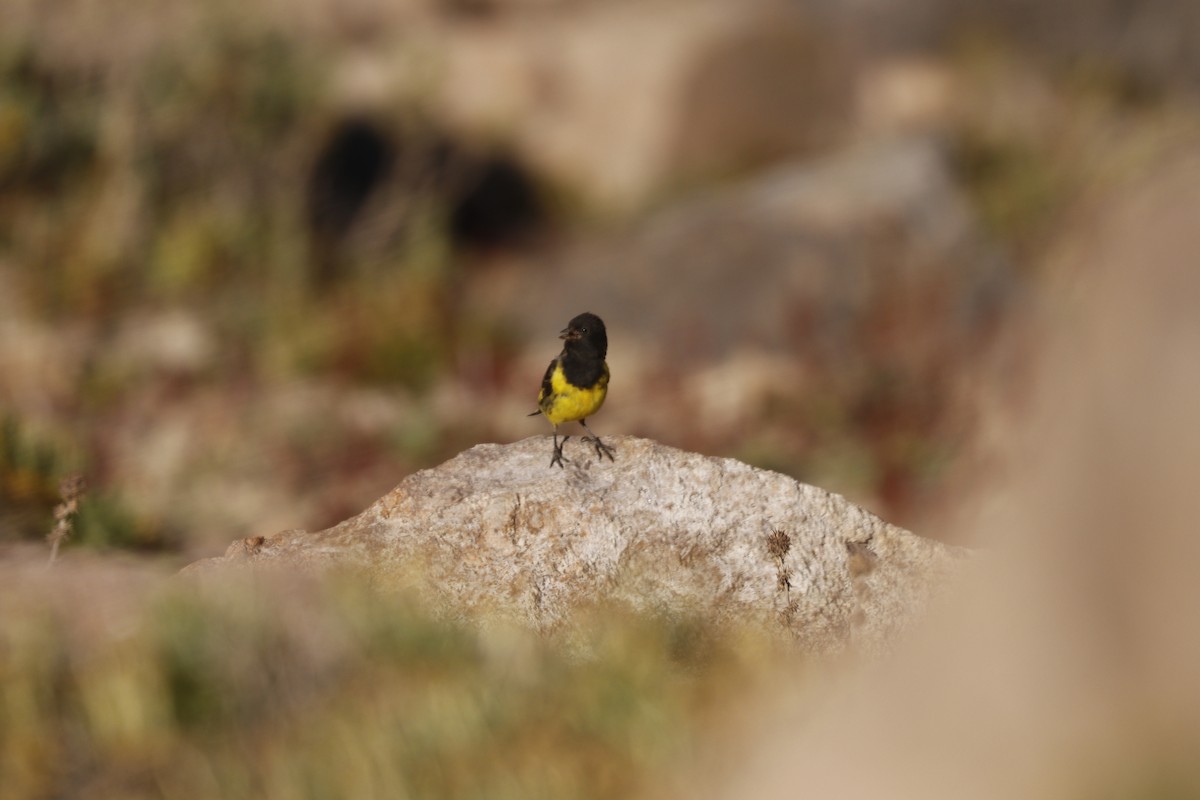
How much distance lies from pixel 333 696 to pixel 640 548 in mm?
979

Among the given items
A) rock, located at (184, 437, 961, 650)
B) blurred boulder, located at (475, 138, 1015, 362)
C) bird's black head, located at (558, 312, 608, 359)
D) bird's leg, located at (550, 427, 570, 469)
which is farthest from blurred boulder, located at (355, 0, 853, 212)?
rock, located at (184, 437, 961, 650)

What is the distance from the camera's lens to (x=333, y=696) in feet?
11.7

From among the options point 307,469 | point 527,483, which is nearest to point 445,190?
point 307,469

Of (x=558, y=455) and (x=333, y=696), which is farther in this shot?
(x=558, y=455)

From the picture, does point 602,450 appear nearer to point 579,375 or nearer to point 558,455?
point 558,455

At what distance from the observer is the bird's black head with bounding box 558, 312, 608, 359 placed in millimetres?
4422

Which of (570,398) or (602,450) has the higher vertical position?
(570,398)

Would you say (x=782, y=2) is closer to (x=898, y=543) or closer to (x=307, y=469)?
(x=307, y=469)

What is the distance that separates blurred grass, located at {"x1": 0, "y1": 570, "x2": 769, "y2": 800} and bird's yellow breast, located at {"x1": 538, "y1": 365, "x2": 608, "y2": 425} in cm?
80

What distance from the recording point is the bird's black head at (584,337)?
4422mm

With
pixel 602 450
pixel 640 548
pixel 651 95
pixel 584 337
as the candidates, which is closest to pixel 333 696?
pixel 640 548

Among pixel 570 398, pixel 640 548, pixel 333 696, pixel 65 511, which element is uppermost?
pixel 570 398

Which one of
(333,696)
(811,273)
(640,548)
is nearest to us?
(333,696)

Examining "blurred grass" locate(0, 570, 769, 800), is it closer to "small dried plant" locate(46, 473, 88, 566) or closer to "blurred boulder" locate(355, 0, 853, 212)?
"small dried plant" locate(46, 473, 88, 566)
